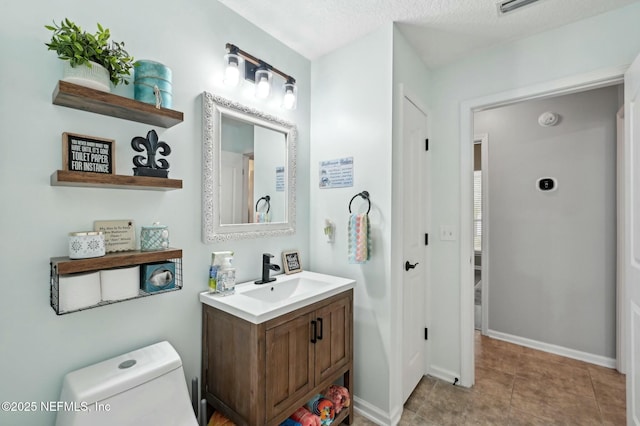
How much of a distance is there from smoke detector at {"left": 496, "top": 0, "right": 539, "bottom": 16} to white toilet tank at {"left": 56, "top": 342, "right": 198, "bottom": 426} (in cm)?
253

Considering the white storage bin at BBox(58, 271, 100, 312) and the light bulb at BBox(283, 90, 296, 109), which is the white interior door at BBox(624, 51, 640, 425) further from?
the white storage bin at BBox(58, 271, 100, 312)

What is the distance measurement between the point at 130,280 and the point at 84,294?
0.15 metres

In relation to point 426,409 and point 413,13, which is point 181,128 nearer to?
point 413,13

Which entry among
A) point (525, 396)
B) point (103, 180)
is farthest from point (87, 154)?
point (525, 396)

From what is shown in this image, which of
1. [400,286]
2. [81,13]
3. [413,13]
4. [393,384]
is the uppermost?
[413,13]

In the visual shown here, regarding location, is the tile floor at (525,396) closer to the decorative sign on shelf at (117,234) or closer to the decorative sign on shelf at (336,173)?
the decorative sign on shelf at (336,173)

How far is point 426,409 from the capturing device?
6.45 feet

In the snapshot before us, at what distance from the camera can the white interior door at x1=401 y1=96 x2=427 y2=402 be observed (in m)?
2.01

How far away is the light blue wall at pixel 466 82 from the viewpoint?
70.2 inches

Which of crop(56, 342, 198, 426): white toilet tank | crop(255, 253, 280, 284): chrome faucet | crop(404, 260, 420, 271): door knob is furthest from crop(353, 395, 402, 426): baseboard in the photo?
crop(56, 342, 198, 426): white toilet tank

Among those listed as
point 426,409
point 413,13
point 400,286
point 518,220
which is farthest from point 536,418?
point 413,13

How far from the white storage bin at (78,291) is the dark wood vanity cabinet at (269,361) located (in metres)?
0.55

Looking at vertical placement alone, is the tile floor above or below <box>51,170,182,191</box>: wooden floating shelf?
below

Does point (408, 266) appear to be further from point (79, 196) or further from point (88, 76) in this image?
point (88, 76)
